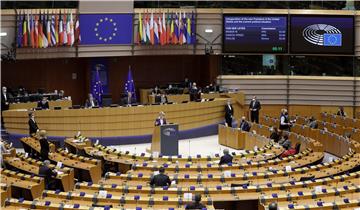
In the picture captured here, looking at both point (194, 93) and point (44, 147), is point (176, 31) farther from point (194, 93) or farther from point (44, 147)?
point (44, 147)

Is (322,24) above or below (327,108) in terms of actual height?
above

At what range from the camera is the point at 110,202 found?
1439cm

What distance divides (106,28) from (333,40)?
11.6 meters

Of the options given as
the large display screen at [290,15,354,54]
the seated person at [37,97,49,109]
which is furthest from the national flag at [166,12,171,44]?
the seated person at [37,97,49,109]

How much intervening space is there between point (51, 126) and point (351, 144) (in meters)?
12.1

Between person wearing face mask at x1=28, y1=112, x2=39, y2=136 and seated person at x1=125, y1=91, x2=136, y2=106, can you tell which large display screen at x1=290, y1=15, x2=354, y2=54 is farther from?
person wearing face mask at x1=28, y1=112, x2=39, y2=136

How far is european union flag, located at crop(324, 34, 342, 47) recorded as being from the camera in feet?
108

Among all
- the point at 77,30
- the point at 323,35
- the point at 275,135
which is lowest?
the point at 275,135

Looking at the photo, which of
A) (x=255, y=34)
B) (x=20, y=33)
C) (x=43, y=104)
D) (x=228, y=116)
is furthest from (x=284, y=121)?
(x=20, y=33)

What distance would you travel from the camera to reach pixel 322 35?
32.9 meters

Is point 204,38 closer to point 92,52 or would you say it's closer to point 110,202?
point 92,52

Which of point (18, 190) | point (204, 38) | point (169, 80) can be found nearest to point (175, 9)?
point (204, 38)

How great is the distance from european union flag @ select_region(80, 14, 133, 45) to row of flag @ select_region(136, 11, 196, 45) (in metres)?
0.64

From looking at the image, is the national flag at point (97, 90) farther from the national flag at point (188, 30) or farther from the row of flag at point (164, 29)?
the national flag at point (188, 30)
